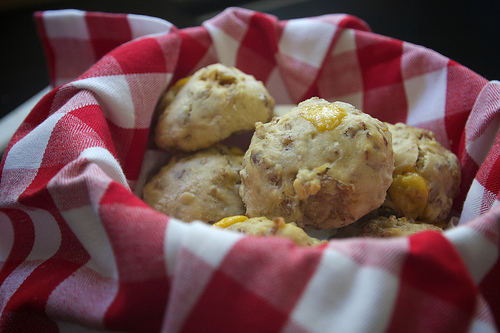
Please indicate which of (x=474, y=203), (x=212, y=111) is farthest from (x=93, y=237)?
(x=474, y=203)

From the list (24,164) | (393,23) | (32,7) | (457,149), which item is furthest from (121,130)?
(32,7)

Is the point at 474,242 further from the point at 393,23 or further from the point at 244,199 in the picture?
the point at 393,23

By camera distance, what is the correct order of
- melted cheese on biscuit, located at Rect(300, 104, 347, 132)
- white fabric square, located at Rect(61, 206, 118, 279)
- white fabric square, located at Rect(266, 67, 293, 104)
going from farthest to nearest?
white fabric square, located at Rect(266, 67, 293, 104), melted cheese on biscuit, located at Rect(300, 104, 347, 132), white fabric square, located at Rect(61, 206, 118, 279)

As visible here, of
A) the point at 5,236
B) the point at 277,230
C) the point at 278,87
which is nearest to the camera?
the point at 277,230

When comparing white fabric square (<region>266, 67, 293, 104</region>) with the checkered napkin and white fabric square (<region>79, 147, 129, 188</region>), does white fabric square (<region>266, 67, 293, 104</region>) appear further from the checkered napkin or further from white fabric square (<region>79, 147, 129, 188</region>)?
white fabric square (<region>79, 147, 129, 188</region>)

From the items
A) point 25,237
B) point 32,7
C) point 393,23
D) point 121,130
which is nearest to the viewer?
point 25,237

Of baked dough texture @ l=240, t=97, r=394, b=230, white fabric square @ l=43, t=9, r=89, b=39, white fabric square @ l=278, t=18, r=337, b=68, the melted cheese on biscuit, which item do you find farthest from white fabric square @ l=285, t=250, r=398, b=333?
white fabric square @ l=43, t=9, r=89, b=39

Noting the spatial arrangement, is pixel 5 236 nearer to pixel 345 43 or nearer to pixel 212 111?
pixel 212 111
